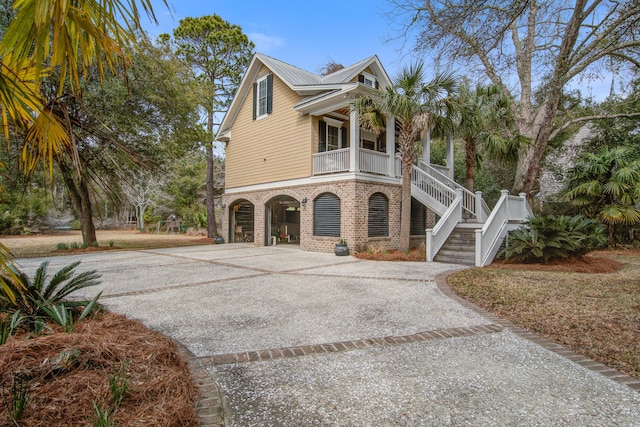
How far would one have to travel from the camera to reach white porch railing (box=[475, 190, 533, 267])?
30.7 feet

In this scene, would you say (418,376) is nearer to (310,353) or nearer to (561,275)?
(310,353)

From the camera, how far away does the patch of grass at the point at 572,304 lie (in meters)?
3.56

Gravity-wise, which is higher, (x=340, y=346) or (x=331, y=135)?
(x=331, y=135)

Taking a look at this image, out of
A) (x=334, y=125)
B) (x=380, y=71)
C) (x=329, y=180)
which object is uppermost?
(x=380, y=71)

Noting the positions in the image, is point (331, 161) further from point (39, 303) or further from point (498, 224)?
point (39, 303)

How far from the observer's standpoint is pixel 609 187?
1215 centimetres

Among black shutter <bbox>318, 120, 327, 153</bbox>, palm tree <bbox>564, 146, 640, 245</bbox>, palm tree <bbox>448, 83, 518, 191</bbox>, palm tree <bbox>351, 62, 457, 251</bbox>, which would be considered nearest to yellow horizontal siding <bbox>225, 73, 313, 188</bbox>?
black shutter <bbox>318, 120, 327, 153</bbox>

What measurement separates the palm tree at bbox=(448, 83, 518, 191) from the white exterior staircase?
1219 mm

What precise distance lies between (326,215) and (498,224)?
19.4 ft

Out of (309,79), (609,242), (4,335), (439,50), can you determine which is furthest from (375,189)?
(4,335)

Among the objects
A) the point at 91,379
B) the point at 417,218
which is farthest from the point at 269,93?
the point at 91,379

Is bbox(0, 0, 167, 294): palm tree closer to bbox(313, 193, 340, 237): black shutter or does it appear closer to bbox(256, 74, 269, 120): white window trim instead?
bbox(313, 193, 340, 237): black shutter

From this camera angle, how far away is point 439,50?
7.18m

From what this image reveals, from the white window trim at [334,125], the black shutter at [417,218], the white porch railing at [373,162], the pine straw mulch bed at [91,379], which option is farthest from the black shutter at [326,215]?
the pine straw mulch bed at [91,379]
